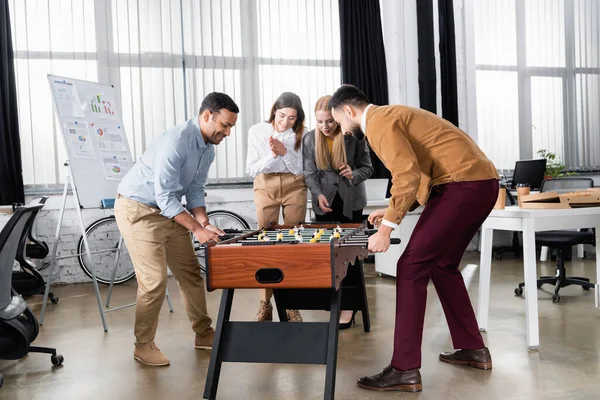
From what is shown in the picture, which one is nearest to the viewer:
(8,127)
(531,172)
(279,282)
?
(279,282)

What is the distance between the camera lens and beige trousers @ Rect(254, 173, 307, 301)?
3.93 metres

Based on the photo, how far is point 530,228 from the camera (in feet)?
10.9

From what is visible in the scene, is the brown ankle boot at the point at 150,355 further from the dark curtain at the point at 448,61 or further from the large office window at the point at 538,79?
the large office window at the point at 538,79

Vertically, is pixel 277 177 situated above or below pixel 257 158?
below

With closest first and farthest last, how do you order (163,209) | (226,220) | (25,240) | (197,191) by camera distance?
(163,209)
(197,191)
(25,240)
(226,220)

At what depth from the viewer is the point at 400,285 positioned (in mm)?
2779

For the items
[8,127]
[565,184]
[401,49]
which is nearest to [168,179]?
[8,127]

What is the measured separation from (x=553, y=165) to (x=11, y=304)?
6466 millimetres

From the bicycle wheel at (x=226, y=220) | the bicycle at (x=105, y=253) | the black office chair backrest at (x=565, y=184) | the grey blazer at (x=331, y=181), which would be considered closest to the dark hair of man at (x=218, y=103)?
the grey blazer at (x=331, y=181)

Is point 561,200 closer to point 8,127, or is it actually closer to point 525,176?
point 525,176

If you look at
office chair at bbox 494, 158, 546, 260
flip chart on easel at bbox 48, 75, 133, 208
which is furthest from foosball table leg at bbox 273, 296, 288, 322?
office chair at bbox 494, 158, 546, 260

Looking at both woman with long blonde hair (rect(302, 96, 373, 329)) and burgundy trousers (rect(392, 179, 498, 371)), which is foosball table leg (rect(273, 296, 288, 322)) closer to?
woman with long blonde hair (rect(302, 96, 373, 329))

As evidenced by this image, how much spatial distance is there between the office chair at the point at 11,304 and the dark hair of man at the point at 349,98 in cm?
152

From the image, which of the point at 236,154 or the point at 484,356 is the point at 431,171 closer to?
the point at 484,356
